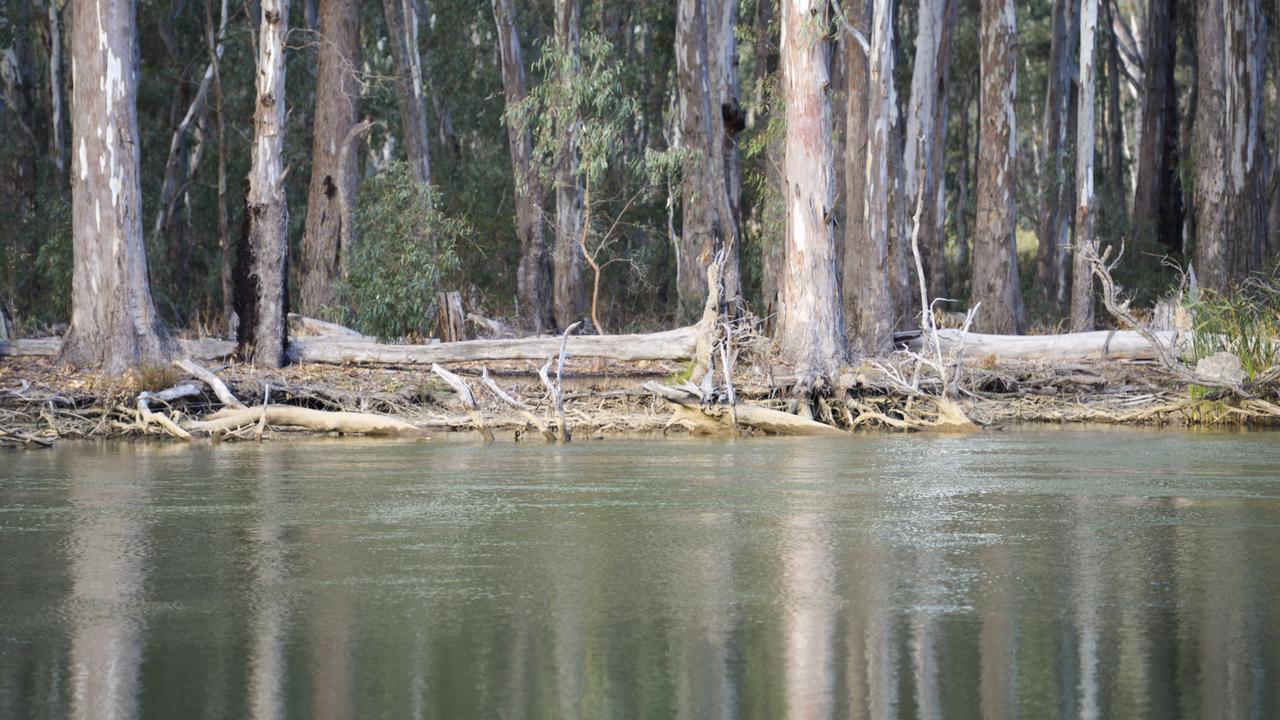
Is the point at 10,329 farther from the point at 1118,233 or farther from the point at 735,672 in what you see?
the point at 1118,233

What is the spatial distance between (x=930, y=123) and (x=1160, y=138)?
6.14m

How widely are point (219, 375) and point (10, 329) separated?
13.3 feet

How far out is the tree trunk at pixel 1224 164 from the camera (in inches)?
771

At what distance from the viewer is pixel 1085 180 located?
851 inches

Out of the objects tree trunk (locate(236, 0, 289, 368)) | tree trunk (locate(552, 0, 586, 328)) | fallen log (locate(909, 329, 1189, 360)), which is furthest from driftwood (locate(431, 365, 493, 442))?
tree trunk (locate(552, 0, 586, 328))

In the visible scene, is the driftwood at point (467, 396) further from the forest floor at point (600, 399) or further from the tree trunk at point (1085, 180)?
the tree trunk at point (1085, 180)

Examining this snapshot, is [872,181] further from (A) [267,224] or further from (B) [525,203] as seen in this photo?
(B) [525,203]

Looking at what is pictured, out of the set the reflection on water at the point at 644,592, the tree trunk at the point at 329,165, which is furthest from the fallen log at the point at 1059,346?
the tree trunk at the point at 329,165

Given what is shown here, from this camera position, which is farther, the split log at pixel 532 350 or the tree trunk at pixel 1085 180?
the tree trunk at pixel 1085 180

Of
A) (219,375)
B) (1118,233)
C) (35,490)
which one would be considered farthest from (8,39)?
(35,490)

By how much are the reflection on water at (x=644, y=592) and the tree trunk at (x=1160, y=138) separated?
20.4 meters

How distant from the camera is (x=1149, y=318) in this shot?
19609 mm

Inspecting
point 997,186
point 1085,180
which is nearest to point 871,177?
point 997,186

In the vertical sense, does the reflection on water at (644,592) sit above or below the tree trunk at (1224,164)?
below
